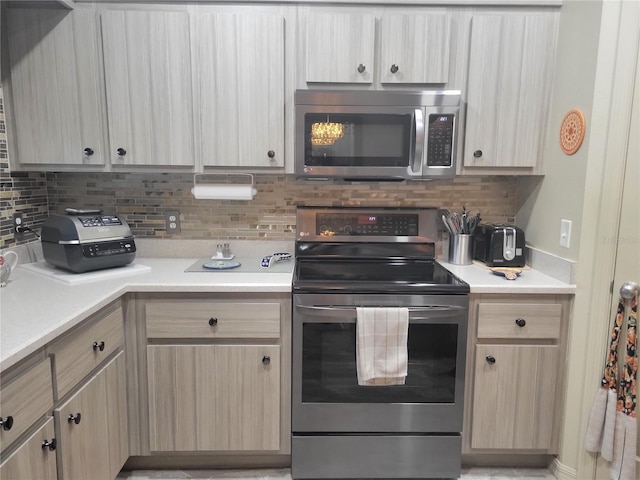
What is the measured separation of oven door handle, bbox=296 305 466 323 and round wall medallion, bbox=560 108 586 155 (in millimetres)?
854

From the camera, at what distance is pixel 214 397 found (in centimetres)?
181

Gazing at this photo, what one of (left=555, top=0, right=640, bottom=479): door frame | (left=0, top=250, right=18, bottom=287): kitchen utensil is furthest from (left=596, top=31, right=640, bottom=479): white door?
(left=0, top=250, right=18, bottom=287): kitchen utensil

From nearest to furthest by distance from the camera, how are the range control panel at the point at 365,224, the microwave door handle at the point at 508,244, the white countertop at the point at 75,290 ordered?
the white countertop at the point at 75,290 < the microwave door handle at the point at 508,244 < the range control panel at the point at 365,224

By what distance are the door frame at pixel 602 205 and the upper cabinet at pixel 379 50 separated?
0.65 metres

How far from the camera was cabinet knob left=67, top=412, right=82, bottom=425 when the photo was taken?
1307 millimetres

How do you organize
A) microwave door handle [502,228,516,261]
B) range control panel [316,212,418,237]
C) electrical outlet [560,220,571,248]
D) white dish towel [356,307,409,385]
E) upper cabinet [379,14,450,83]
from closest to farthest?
white dish towel [356,307,409,385], electrical outlet [560,220,571,248], upper cabinet [379,14,450,83], microwave door handle [502,228,516,261], range control panel [316,212,418,237]

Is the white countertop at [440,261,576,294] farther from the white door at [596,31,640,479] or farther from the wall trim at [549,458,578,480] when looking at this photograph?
the wall trim at [549,458,578,480]

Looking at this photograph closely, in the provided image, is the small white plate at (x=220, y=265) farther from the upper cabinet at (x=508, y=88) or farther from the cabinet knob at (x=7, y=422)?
the upper cabinet at (x=508, y=88)

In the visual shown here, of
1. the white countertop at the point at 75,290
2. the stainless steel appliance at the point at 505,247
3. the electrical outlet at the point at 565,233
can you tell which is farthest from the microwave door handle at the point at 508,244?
the white countertop at the point at 75,290

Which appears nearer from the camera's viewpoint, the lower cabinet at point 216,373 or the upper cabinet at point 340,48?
the lower cabinet at point 216,373

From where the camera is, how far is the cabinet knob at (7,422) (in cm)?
100

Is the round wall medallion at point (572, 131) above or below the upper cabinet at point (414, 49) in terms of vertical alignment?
below

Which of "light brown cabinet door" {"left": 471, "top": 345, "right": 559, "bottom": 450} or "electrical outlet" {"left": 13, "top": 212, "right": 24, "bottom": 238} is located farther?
"electrical outlet" {"left": 13, "top": 212, "right": 24, "bottom": 238}

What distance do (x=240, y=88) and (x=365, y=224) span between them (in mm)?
929
